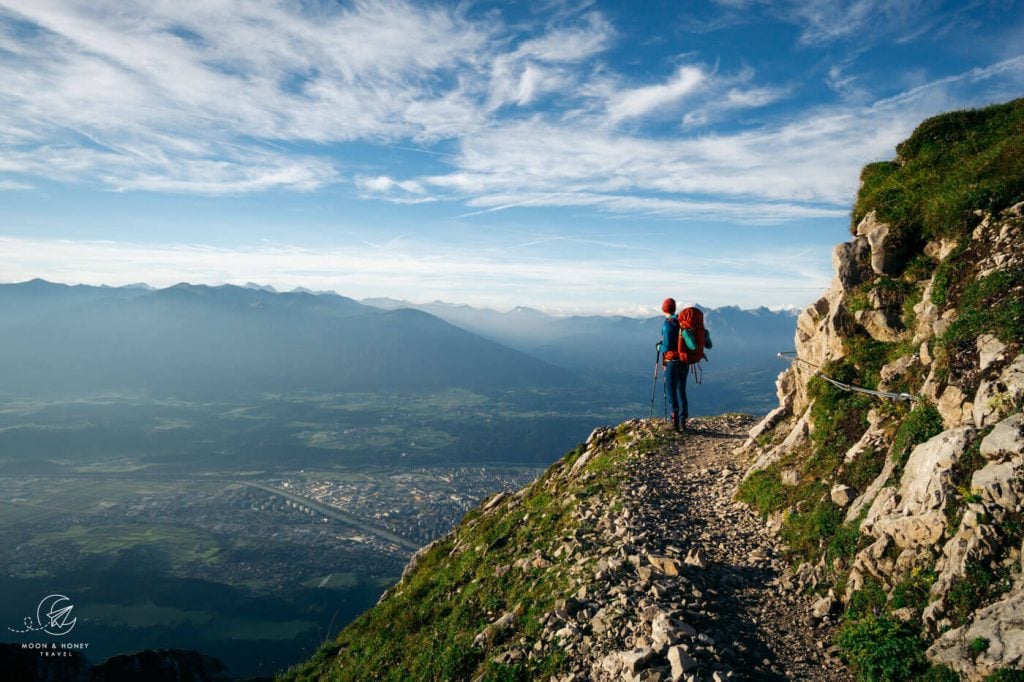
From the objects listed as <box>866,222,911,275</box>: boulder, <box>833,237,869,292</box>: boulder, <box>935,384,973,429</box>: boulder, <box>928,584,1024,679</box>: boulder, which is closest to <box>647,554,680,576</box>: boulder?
<box>928,584,1024,679</box>: boulder

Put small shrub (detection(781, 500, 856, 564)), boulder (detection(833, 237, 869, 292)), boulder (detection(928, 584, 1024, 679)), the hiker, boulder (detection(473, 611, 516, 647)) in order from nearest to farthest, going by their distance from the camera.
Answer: boulder (detection(928, 584, 1024, 679)), small shrub (detection(781, 500, 856, 564)), boulder (detection(473, 611, 516, 647)), boulder (detection(833, 237, 869, 292)), the hiker

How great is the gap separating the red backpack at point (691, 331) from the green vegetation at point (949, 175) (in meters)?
6.69

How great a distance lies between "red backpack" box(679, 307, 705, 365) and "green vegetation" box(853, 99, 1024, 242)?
22.0 feet

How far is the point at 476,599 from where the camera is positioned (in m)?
14.7

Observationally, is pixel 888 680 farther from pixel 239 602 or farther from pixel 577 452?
pixel 239 602

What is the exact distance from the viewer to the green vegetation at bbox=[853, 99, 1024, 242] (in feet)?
44.1

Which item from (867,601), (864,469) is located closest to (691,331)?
(864,469)

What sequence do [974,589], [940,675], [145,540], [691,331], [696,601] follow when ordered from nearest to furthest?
1. [940,675]
2. [974,589]
3. [696,601]
4. [691,331]
5. [145,540]

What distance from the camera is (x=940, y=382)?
10961 millimetres

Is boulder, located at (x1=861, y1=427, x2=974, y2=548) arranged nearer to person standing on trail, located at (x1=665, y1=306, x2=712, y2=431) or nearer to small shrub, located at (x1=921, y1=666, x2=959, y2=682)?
small shrub, located at (x1=921, y1=666, x2=959, y2=682)

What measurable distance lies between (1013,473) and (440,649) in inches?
501

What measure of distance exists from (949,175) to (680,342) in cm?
990

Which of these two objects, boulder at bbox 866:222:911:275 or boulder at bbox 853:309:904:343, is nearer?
boulder at bbox 853:309:904:343

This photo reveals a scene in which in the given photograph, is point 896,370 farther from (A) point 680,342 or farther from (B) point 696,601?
(B) point 696,601
